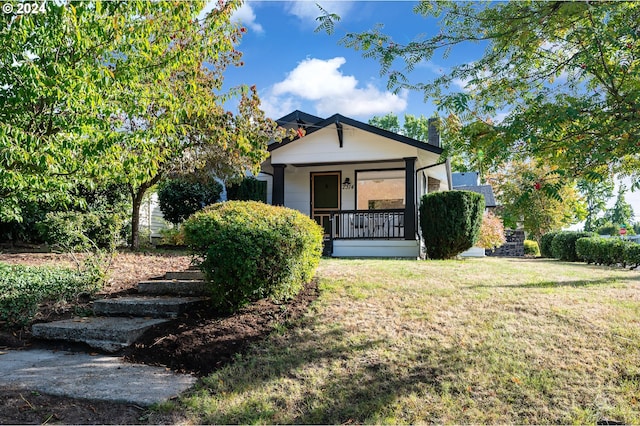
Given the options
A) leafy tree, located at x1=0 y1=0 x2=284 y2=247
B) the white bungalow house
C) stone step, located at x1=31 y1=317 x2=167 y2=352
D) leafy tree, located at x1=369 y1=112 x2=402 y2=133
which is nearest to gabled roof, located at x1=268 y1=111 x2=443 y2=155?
the white bungalow house

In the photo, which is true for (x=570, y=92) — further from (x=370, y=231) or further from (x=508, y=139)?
(x=370, y=231)

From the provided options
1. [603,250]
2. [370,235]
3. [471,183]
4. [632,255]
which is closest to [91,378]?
[370,235]

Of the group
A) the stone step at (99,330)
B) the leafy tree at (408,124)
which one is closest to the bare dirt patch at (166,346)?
the stone step at (99,330)

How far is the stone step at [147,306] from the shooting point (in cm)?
542

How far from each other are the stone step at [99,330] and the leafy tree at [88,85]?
1742mm

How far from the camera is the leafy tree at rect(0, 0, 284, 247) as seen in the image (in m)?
4.50

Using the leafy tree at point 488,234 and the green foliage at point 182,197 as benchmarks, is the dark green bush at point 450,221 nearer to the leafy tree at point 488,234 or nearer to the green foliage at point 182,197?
the leafy tree at point 488,234

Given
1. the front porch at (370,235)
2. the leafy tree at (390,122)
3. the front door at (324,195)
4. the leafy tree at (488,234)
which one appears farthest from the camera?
the leafy tree at (390,122)

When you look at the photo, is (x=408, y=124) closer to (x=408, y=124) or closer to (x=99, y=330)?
(x=408, y=124)

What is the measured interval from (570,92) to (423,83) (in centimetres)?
141

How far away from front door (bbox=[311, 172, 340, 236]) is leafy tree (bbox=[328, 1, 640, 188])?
32.9 feet

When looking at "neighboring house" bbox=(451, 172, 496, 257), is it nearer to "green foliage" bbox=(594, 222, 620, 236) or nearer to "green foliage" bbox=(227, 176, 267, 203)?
"green foliage" bbox=(227, 176, 267, 203)

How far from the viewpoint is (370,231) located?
13.0 meters

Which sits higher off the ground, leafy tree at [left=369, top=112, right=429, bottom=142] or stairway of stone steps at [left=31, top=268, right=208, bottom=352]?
leafy tree at [left=369, top=112, right=429, bottom=142]
